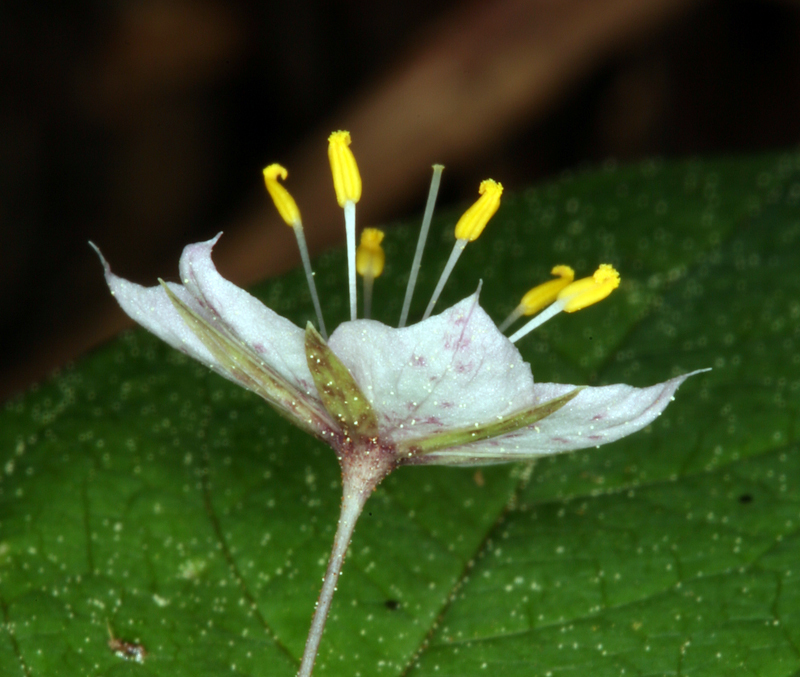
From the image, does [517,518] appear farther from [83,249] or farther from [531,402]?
[83,249]

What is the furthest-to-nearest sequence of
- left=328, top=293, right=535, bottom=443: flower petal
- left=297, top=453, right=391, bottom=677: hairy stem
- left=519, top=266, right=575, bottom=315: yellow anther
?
left=519, top=266, right=575, bottom=315: yellow anther → left=297, top=453, right=391, bottom=677: hairy stem → left=328, top=293, right=535, bottom=443: flower petal

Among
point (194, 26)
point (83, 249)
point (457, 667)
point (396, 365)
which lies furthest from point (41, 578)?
point (194, 26)

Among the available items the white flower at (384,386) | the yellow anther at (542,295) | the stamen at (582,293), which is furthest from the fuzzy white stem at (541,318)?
the white flower at (384,386)

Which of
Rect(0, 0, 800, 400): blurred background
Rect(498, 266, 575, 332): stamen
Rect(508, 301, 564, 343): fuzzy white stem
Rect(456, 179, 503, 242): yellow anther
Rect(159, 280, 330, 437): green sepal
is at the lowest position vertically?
Rect(159, 280, 330, 437): green sepal

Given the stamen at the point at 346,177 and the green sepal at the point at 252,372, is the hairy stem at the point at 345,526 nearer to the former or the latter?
the green sepal at the point at 252,372

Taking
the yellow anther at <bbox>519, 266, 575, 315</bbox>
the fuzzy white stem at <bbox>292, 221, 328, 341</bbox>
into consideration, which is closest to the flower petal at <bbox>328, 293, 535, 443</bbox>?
the fuzzy white stem at <bbox>292, 221, 328, 341</bbox>

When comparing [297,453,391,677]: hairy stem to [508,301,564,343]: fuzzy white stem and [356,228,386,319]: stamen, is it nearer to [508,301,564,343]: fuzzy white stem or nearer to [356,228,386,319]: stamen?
[508,301,564,343]: fuzzy white stem

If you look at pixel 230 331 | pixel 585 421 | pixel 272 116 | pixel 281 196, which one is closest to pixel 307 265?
pixel 281 196
